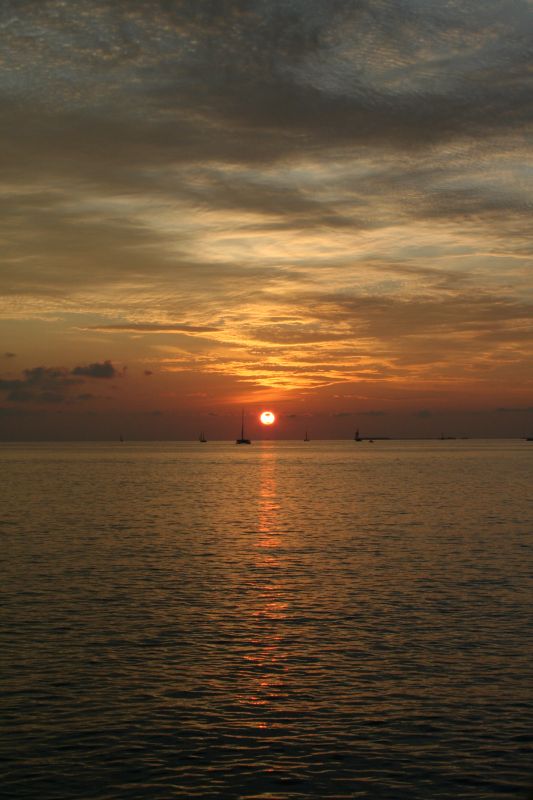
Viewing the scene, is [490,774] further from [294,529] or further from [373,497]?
[373,497]

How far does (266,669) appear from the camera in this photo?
3034cm

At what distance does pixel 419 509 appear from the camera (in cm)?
9838

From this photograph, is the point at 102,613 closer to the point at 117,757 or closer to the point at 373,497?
the point at 117,757

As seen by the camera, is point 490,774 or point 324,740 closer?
point 490,774

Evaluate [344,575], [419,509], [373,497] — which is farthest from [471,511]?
[344,575]

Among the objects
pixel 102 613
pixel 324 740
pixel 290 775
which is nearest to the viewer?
pixel 290 775

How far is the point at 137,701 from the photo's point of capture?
26.8 m

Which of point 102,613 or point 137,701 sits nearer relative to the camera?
point 137,701

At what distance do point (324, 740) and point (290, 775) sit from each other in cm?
238

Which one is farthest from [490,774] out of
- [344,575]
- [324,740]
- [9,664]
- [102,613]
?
[344,575]

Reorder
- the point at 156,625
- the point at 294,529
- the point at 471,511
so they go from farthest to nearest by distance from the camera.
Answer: the point at 471,511 < the point at 294,529 < the point at 156,625

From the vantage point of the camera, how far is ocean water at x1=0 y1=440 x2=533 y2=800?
2162cm

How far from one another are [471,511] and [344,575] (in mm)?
47725

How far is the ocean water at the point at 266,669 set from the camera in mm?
21625
